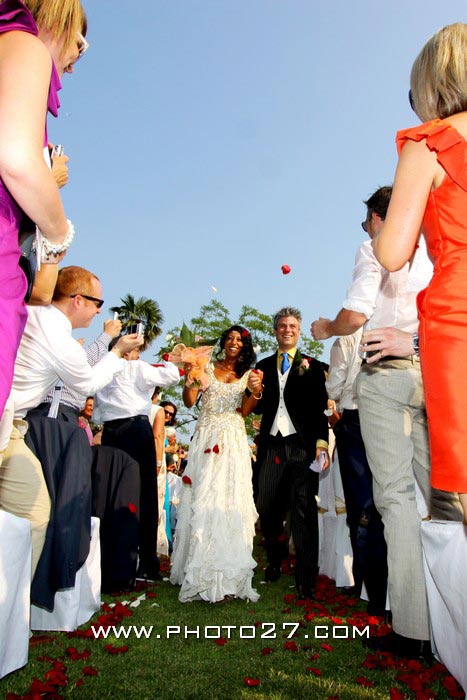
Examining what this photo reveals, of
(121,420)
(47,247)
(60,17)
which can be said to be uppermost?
(60,17)

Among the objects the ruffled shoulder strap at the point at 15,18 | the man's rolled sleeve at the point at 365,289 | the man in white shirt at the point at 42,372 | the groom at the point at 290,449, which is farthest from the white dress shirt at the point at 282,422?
the ruffled shoulder strap at the point at 15,18

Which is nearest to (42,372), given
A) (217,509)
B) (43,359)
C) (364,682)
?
(43,359)

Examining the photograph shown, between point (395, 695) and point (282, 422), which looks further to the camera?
point (282, 422)

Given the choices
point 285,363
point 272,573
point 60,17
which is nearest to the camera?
point 60,17

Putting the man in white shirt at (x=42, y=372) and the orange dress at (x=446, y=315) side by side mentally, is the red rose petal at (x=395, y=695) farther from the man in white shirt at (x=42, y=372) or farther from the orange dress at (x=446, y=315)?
→ the man in white shirt at (x=42, y=372)

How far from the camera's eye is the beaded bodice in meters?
6.25

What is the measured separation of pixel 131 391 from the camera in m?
6.82

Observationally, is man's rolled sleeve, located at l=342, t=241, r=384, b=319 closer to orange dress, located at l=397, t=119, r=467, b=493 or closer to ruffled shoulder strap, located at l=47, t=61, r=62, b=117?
orange dress, located at l=397, t=119, r=467, b=493

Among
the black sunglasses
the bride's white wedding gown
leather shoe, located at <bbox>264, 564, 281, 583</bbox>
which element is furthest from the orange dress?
leather shoe, located at <bbox>264, 564, 281, 583</bbox>

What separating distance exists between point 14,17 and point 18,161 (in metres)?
0.51

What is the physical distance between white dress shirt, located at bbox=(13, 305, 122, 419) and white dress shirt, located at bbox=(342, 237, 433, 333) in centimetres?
169

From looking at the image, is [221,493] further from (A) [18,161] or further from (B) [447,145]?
(A) [18,161]

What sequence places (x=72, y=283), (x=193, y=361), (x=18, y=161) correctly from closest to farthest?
(x=18, y=161), (x=72, y=283), (x=193, y=361)

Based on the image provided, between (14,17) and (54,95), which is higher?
(14,17)
